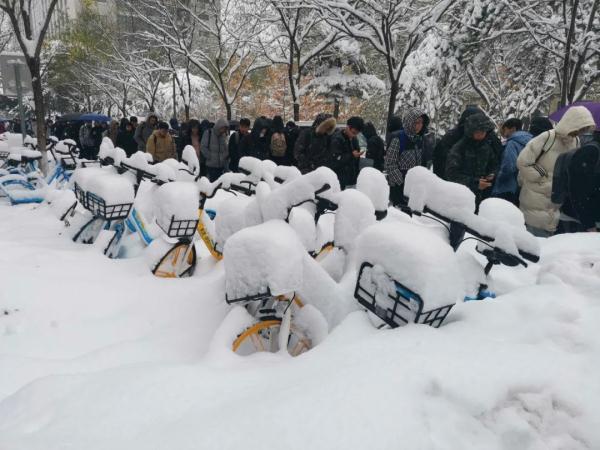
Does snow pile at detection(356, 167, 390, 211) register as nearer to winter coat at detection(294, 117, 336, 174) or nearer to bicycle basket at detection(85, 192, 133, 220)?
bicycle basket at detection(85, 192, 133, 220)

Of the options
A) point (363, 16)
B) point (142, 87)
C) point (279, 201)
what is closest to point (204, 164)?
point (363, 16)

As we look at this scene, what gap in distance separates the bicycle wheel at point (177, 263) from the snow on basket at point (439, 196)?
7.85 ft

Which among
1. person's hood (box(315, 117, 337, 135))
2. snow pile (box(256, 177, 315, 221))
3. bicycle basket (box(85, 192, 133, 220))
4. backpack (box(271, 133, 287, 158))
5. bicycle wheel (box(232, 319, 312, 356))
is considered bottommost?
bicycle wheel (box(232, 319, 312, 356))

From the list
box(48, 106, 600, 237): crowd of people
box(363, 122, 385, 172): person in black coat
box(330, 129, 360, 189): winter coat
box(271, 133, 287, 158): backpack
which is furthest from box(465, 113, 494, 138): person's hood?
box(271, 133, 287, 158): backpack

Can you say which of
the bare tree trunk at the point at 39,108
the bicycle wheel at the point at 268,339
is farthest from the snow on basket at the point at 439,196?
the bare tree trunk at the point at 39,108

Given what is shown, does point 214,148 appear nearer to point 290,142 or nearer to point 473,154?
Answer: point 290,142

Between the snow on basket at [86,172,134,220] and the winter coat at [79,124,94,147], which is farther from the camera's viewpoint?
the winter coat at [79,124,94,147]

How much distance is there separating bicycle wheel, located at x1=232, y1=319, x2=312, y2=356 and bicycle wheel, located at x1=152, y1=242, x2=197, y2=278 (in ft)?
5.67

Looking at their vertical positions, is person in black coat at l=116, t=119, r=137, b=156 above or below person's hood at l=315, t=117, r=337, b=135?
below

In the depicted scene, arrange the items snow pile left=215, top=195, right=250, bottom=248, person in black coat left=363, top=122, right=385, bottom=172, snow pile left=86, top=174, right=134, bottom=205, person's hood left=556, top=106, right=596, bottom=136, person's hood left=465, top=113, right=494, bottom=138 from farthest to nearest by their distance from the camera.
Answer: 1. person in black coat left=363, top=122, right=385, bottom=172
2. person's hood left=465, top=113, right=494, bottom=138
3. snow pile left=86, top=174, right=134, bottom=205
4. person's hood left=556, top=106, right=596, bottom=136
5. snow pile left=215, top=195, right=250, bottom=248

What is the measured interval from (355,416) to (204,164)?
8114mm

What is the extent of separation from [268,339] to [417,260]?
3.56 ft

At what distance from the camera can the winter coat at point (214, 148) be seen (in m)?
8.45

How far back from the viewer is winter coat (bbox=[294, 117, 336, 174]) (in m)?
6.09
